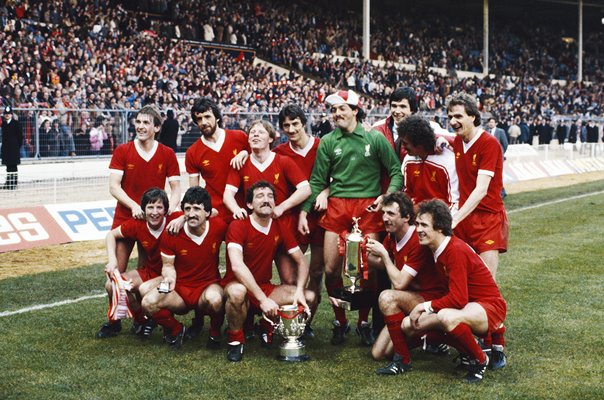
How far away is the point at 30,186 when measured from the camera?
13438 millimetres

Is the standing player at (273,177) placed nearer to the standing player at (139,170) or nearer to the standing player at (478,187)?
the standing player at (139,170)

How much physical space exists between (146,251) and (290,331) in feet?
5.05

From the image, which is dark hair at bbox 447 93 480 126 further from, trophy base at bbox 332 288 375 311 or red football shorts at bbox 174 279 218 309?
red football shorts at bbox 174 279 218 309

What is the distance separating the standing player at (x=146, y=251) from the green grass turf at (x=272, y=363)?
5.6 inches

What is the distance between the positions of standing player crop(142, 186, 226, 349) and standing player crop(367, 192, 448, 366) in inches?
51.4

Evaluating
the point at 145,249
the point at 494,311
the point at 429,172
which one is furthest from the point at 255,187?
the point at 494,311

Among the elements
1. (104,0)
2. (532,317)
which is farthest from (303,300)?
(104,0)

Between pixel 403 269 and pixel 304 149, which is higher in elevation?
pixel 304 149

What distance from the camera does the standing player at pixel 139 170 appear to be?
7.23m

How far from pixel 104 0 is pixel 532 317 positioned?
→ 22.9m

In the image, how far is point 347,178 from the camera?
6.87m

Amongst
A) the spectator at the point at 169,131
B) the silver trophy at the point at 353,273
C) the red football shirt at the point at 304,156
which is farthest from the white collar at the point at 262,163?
the spectator at the point at 169,131

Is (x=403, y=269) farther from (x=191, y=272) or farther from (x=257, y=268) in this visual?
(x=191, y=272)

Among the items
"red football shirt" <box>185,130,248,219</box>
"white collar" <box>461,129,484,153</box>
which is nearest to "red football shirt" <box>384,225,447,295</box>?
"white collar" <box>461,129,484,153</box>
